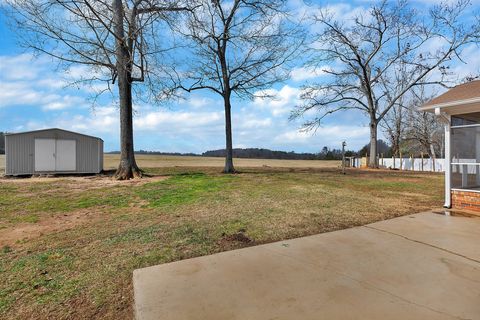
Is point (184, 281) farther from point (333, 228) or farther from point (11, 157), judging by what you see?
point (11, 157)

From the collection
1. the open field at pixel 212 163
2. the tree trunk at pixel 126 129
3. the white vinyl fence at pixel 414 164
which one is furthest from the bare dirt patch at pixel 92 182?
→ the white vinyl fence at pixel 414 164

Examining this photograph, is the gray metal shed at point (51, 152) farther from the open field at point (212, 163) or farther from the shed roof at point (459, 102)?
the shed roof at point (459, 102)

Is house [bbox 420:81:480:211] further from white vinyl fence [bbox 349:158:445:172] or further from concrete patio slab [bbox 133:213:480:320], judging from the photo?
white vinyl fence [bbox 349:158:445:172]

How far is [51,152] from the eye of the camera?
18484 millimetres

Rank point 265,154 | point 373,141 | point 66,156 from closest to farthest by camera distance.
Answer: point 66,156 < point 373,141 < point 265,154

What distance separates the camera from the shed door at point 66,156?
61.3 ft

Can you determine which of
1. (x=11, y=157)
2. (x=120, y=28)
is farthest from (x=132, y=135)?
(x=11, y=157)

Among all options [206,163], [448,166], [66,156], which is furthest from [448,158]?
[206,163]

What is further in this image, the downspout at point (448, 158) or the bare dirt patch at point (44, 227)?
the downspout at point (448, 158)

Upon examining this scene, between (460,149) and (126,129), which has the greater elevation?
(126,129)

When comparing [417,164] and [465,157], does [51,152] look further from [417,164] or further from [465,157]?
[417,164]

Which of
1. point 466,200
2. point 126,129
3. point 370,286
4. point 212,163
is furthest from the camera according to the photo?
point 212,163

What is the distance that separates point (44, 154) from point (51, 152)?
0.36m

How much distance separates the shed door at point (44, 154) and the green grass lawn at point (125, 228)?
8.64m
